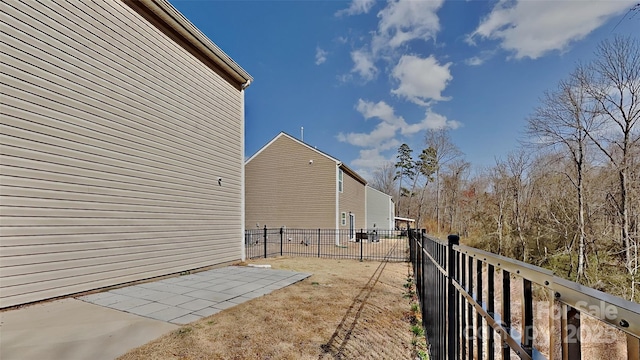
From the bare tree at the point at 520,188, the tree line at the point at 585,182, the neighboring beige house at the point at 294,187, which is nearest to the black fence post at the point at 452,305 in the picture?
the tree line at the point at 585,182

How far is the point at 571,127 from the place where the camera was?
10.5 meters

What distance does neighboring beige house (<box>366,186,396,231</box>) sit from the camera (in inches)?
981

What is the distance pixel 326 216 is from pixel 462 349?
14.5 metres

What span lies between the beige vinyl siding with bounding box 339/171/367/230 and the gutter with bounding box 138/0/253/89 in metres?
9.51

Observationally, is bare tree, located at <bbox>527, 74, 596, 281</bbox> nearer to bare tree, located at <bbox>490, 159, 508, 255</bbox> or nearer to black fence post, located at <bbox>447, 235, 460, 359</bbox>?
bare tree, located at <bbox>490, 159, 508, 255</bbox>

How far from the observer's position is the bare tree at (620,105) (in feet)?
28.6

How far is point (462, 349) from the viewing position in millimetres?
1766

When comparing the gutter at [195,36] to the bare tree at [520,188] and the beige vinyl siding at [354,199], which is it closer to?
the beige vinyl siding at [354,199]

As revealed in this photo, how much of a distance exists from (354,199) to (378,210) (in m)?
7.39

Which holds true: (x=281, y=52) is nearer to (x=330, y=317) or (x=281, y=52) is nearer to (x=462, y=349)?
(x=330, y=317)

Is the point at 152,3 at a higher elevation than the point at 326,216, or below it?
higher

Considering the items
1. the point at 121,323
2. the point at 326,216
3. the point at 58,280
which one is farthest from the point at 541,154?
the point at 58,280

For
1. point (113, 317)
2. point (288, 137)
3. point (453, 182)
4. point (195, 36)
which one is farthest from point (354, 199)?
point (113, 317)

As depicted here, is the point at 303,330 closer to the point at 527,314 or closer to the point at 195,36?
the point at 527,314
